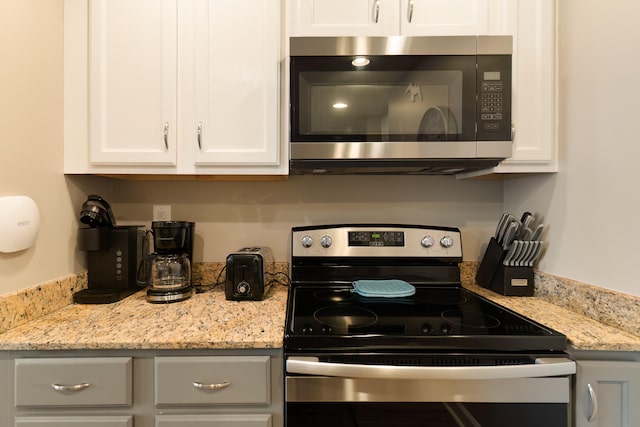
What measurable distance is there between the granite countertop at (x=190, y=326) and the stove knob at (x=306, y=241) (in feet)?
0.94

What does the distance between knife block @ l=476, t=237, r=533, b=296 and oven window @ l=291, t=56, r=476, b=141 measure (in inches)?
23.8

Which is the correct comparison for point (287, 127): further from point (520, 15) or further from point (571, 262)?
point (571, 262)

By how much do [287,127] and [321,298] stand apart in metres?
0.73

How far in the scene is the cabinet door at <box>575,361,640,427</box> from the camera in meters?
0.92

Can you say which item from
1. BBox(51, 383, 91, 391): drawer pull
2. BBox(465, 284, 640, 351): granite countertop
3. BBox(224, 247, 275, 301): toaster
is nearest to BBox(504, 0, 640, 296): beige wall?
BBox(465, 284, 640, 351): granite countertop

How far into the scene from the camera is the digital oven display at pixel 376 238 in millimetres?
1547

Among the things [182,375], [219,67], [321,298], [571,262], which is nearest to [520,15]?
[571,262]

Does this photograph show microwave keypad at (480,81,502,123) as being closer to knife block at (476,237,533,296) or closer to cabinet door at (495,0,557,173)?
cabinet door at (495,0,557,173)

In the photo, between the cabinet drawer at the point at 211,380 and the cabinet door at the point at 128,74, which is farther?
the cabinet door at the point at 128,74

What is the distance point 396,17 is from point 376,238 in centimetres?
93

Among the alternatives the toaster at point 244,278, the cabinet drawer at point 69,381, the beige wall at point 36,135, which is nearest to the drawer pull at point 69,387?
the cabinet drawer at point 69,381

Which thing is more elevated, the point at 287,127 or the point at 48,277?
the point at 287,127

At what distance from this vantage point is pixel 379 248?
1546 millimetres

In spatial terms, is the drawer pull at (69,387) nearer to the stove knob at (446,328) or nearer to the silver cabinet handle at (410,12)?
the stove knob at (446,328)
